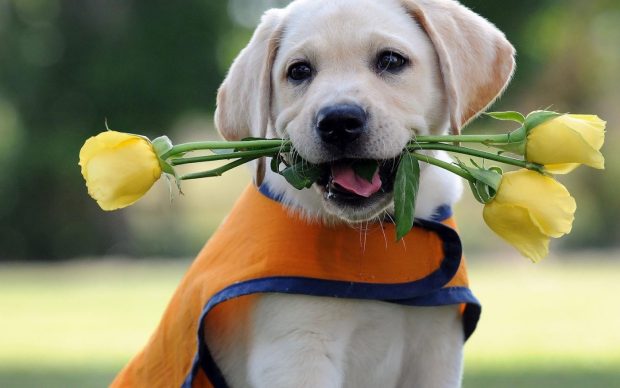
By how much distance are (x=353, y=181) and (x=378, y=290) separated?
0.44 meters

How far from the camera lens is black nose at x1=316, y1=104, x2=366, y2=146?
3.65 meters

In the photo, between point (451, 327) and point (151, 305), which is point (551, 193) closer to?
point (451, 327)

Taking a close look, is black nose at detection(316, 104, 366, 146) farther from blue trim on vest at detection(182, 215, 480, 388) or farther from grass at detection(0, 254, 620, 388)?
grass at detection(0, 254, 620, 388)

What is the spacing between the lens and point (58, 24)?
915 inches

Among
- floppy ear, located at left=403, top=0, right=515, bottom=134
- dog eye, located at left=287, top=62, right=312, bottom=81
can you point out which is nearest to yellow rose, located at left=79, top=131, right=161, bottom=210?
dog eye, located at left=287, top=62, right=312, bottom=81

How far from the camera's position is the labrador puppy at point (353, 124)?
373 cm

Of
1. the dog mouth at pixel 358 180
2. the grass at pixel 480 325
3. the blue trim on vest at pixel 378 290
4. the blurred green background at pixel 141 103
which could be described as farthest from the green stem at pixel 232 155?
the blurred green background at pixel 141 103

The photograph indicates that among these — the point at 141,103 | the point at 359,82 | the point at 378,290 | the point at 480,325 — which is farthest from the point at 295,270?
the point at 141,103

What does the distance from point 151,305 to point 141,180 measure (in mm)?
8964

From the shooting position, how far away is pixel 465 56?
4.08 m

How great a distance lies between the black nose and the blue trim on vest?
54cm

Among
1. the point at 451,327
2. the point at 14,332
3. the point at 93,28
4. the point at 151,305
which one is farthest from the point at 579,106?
the point at 451,327

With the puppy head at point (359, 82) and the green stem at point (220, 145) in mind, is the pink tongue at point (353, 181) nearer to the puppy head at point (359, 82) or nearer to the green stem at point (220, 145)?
the puppy head at point (359, 82)

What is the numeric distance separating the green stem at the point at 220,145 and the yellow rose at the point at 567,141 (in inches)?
33.7
